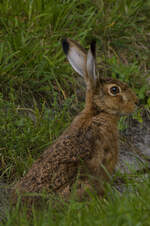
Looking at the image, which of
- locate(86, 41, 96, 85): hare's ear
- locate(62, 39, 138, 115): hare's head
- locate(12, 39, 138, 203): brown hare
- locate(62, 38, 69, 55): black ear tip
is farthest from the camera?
locate(62, 38, 69, 55): black ear tip

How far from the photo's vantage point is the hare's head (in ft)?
19.2

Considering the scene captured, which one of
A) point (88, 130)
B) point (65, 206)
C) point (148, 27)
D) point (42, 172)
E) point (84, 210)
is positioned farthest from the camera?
point (148, 27)

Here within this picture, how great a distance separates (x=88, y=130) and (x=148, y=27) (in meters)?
3.11

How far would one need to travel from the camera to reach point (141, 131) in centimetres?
733

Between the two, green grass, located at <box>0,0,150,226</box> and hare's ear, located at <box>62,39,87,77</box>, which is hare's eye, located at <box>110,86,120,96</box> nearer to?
hare's ear, located at <box>62,39,87,77</box>

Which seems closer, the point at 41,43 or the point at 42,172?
the point at 42,172

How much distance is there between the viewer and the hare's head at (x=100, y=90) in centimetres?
584

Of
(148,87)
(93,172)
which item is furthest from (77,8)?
(93,172)

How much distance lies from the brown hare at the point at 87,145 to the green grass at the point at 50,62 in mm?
606

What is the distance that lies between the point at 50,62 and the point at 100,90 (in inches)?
40.9

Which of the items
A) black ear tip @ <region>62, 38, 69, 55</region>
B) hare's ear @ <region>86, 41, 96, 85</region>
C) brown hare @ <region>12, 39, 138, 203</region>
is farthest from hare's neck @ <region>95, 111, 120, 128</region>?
black ear tip @ <region>62, 38, 69, 55</region>

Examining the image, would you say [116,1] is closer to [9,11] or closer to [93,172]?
[9,11]

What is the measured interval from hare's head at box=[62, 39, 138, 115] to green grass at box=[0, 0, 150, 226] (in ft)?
1.75

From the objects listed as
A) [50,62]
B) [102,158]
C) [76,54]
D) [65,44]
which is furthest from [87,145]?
[50,62]
